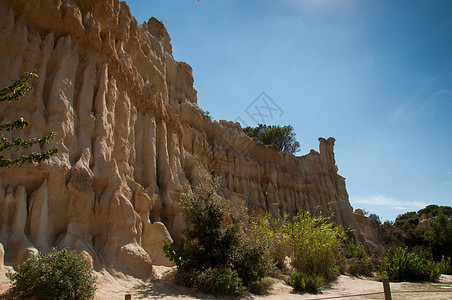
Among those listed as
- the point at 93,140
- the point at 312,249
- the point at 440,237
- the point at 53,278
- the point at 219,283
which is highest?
the point at 93,140

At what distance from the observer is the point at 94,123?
1276cm

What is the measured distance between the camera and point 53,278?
24.5 ft

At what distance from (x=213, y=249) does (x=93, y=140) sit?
6.42m

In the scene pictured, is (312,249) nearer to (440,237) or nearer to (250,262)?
(250,262)

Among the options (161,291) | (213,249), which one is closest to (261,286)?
(213,249)

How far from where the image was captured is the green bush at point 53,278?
7.34 meters

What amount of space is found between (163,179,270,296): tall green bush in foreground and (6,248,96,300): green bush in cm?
415

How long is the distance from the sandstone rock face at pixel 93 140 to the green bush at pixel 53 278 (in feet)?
3.75

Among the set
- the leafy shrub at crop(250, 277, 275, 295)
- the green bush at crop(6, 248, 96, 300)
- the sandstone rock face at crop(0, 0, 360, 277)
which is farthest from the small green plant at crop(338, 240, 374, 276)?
the green bush at crop(6, 248, 96, 300)

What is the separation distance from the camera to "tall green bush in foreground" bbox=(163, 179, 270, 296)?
11820mm

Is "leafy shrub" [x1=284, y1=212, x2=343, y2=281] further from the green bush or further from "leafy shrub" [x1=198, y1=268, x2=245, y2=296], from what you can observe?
the green bush

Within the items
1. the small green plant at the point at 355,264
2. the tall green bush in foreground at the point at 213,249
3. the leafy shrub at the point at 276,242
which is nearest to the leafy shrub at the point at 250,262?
the tall green bush in foreground at the point at 213,249

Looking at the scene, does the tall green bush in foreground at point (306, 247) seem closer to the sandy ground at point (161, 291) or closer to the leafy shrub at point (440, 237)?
the sandy ground at point (161, 291)

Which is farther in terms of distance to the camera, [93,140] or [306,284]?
[306,284]
